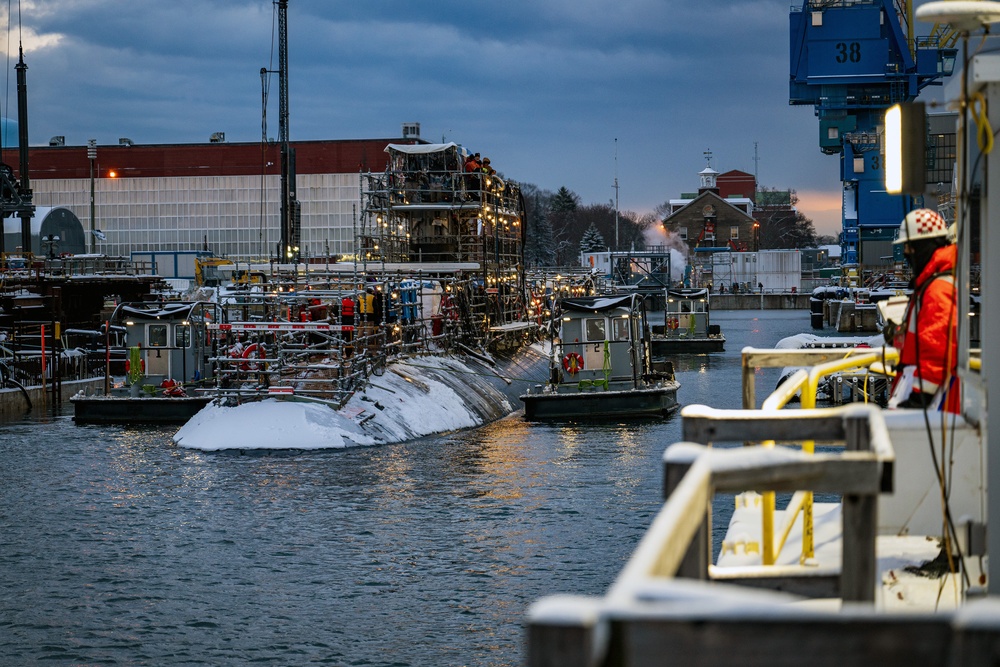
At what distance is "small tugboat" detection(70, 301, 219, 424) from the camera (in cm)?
3406

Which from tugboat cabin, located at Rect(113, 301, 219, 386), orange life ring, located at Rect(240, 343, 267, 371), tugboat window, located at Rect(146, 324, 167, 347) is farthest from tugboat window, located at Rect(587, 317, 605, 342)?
tugboat window, located at Rect(146, 324, 167, 347)

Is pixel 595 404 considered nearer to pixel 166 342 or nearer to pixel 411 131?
pixel 166 342

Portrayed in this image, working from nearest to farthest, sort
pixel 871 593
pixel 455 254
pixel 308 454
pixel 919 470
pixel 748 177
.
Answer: pixel 871 593, pixel 919 470, pixel 308 454, pixel 455 254, pixel 748 177

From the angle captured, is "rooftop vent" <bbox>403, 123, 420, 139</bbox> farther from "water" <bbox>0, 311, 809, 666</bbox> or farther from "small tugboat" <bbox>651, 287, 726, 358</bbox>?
"water" <bbox>0, 311, 809, 666</bbox>

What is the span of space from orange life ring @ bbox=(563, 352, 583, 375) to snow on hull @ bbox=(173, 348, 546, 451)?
8.20 feet

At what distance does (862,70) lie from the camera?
9331cm

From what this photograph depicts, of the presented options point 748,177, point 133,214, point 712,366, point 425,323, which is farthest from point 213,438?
point 748,177

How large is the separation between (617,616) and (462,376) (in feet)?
119

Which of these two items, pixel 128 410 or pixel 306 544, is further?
pixel 128 410

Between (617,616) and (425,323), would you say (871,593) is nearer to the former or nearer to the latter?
(617,616)

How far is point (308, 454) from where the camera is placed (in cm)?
2812

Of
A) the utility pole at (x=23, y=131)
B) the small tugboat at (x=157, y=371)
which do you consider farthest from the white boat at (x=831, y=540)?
the utility pole at (x=23, y=131)

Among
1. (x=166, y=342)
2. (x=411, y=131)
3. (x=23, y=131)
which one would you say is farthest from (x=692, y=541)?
(x=411, y=131)

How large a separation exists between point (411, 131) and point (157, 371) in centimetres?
6101
